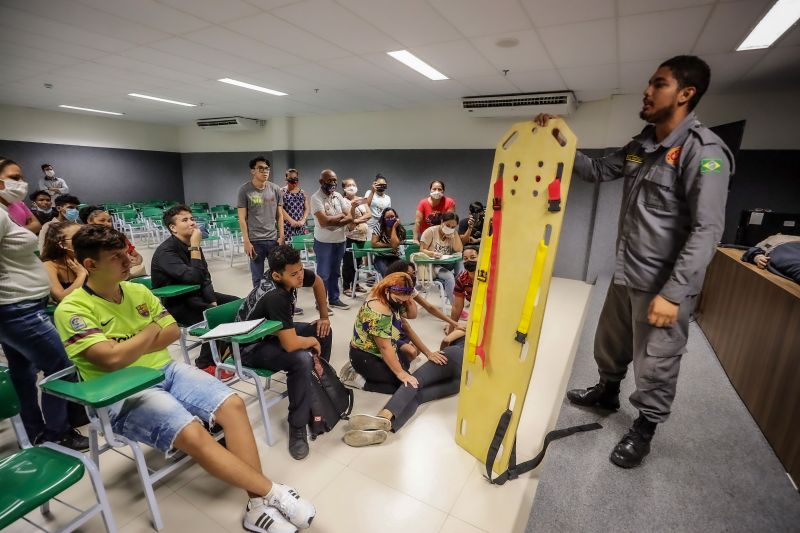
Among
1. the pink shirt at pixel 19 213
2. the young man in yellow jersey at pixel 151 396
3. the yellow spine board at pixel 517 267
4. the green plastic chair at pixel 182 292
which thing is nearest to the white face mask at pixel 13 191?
the green plastic chair at pixel 182 292

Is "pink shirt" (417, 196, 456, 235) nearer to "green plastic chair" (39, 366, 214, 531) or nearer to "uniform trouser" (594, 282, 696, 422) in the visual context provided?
"uniform trouser" (594, 282, 696, 422)

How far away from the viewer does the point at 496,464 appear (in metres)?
1.83

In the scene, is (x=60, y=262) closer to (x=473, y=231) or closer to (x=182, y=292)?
(x=182, y=292)

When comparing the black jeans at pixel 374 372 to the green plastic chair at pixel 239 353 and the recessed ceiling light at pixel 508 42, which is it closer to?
the green plastic chair at pixel 239 353

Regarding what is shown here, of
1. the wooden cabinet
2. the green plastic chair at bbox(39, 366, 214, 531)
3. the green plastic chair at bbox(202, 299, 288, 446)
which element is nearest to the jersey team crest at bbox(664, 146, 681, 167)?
the wooden cabinet

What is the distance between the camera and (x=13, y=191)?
218 cm

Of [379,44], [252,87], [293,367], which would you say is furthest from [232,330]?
[252,87]

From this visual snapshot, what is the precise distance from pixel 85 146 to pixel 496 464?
12.1 metres

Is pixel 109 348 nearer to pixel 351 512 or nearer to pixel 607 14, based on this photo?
pixel 351 512

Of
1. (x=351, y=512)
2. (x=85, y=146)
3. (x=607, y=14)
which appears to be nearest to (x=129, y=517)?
(x=351, y=512)

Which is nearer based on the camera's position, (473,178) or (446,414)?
(446,414)

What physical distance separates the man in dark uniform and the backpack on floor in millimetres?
1509

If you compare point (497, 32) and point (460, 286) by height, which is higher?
point (497, 32)

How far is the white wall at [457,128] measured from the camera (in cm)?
448
